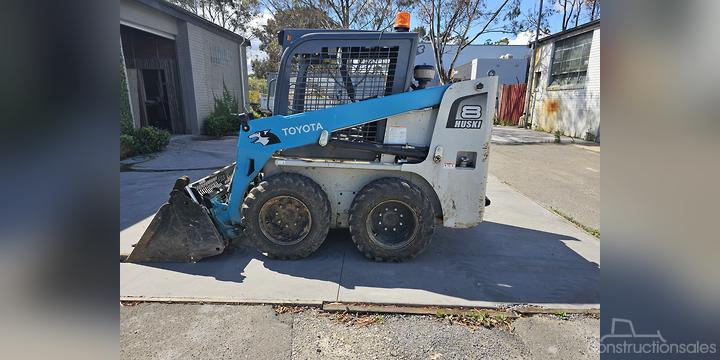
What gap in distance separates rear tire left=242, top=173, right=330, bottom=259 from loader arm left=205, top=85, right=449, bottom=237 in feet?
0.85

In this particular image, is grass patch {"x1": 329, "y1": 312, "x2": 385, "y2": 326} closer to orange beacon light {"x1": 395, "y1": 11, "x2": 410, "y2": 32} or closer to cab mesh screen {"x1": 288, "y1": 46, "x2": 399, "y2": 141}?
cab mesh screen {"x1": 288, "y1": 46, "x2": 399, "y2": 141}

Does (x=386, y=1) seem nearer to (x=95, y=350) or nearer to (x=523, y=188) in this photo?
(x=523, y=188)

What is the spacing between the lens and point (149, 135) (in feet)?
36.9

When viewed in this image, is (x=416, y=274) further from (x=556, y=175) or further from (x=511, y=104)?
(x=511, y=104)

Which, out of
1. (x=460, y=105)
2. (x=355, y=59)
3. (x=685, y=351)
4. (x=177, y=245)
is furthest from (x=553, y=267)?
(x=177, y=245)

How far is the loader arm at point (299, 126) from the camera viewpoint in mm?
3941

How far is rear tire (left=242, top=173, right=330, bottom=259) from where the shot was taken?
3.96 m

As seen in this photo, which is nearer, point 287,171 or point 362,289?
point 362,289

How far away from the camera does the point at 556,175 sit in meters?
9.28

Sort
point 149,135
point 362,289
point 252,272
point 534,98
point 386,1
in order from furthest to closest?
point 386,1 < point 534,98 < point 149,135 < point 252,272 < point 362,289

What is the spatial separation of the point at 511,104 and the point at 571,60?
671cm

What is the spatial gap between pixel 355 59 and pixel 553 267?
3161mm

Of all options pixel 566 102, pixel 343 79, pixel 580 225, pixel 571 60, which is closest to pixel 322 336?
pixel 343 79

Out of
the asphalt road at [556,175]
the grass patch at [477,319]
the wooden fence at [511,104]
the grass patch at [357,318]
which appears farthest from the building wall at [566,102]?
the grass patch at [357,318]
